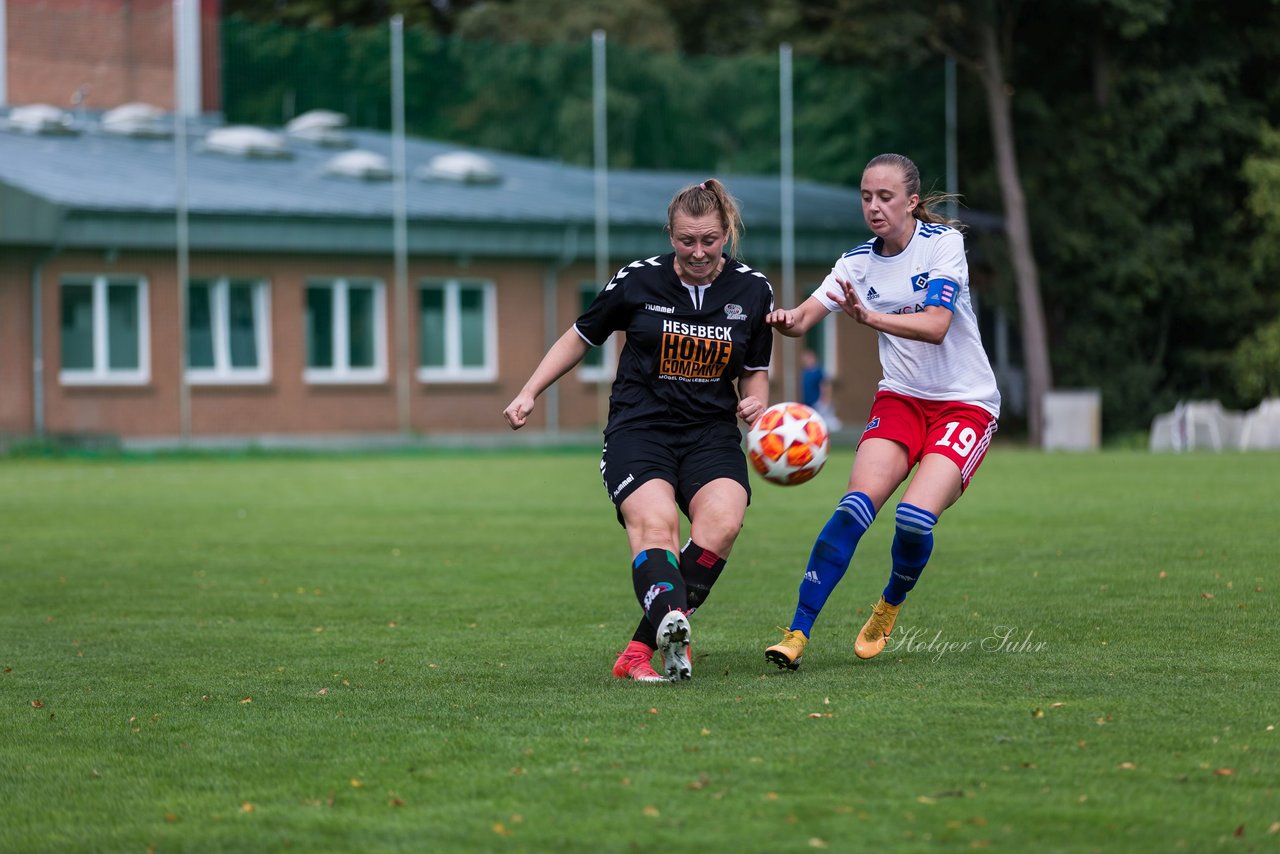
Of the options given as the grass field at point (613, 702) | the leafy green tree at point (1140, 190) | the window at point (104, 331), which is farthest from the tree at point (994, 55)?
the grass field at point (613, 702)

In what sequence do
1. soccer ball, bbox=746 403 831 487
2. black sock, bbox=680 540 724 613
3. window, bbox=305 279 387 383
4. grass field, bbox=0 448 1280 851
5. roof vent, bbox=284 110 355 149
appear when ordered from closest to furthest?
grass field, bbox=0 448 1280 851 → black sock, bbox=680 540 724 613 → soccer ball, bbox=746 403 831 487 → window, bbox=305 279 387 383 → roof vent, bbox=284 110 355 149

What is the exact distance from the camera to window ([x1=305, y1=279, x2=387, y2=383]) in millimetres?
35312

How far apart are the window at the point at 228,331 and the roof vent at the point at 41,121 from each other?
535cm

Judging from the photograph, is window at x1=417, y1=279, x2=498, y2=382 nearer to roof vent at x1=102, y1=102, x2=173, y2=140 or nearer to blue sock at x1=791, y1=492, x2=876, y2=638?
roof vent at x1=102, y1=102, x2=173, y2=140

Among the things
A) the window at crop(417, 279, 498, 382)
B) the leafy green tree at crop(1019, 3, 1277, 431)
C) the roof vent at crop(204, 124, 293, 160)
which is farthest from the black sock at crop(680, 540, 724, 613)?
the roof vent at crop(204, 124, 293, 160)

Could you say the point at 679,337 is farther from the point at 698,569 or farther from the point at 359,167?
the point at 359,167

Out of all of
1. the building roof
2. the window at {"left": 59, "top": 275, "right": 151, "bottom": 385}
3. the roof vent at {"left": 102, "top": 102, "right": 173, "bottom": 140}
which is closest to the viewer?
the building roof

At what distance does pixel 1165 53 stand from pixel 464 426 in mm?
15593

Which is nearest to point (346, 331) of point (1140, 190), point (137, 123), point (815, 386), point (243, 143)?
point (243, 143)

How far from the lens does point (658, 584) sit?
24.1ft

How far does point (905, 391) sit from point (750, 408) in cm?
84

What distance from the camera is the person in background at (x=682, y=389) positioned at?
756 centimetres

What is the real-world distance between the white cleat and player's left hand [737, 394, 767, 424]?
888mm

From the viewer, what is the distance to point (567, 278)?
37.7m
